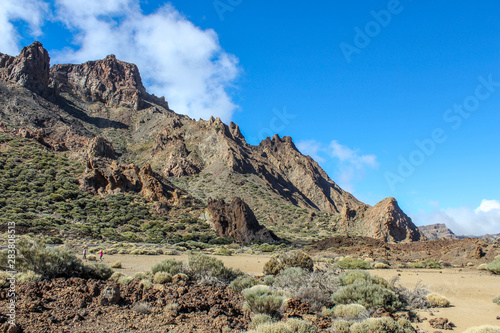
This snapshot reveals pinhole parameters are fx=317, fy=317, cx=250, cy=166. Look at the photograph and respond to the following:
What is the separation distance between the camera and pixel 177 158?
234ft

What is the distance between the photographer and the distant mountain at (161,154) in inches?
1720

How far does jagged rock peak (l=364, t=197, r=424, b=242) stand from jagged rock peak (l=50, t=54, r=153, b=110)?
87.5m

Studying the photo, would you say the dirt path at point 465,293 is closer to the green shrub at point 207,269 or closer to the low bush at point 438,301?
the low bush at point 438,301

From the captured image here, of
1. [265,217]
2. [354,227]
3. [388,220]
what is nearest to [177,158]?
[265,217]

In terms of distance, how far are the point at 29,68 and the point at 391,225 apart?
8437 cm

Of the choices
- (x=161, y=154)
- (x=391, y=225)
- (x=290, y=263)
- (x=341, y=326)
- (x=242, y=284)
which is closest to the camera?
(x=341, y=326)

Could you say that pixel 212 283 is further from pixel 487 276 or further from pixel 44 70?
pixel 44 70

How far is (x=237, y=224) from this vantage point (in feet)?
124

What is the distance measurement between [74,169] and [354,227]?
41.0 meters

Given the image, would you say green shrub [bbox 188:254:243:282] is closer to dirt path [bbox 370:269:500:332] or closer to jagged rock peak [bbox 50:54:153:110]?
dirt path [bbox 370:269:500:332]

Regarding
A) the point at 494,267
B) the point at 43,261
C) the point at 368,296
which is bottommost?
the point at 494,267

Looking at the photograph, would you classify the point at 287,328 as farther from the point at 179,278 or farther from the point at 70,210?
the point at 70,210

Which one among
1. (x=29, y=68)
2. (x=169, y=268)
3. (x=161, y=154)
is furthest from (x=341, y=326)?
(x=29, y=68)

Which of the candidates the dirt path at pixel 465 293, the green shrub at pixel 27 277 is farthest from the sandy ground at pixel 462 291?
the green shrub at pixel 27 277
